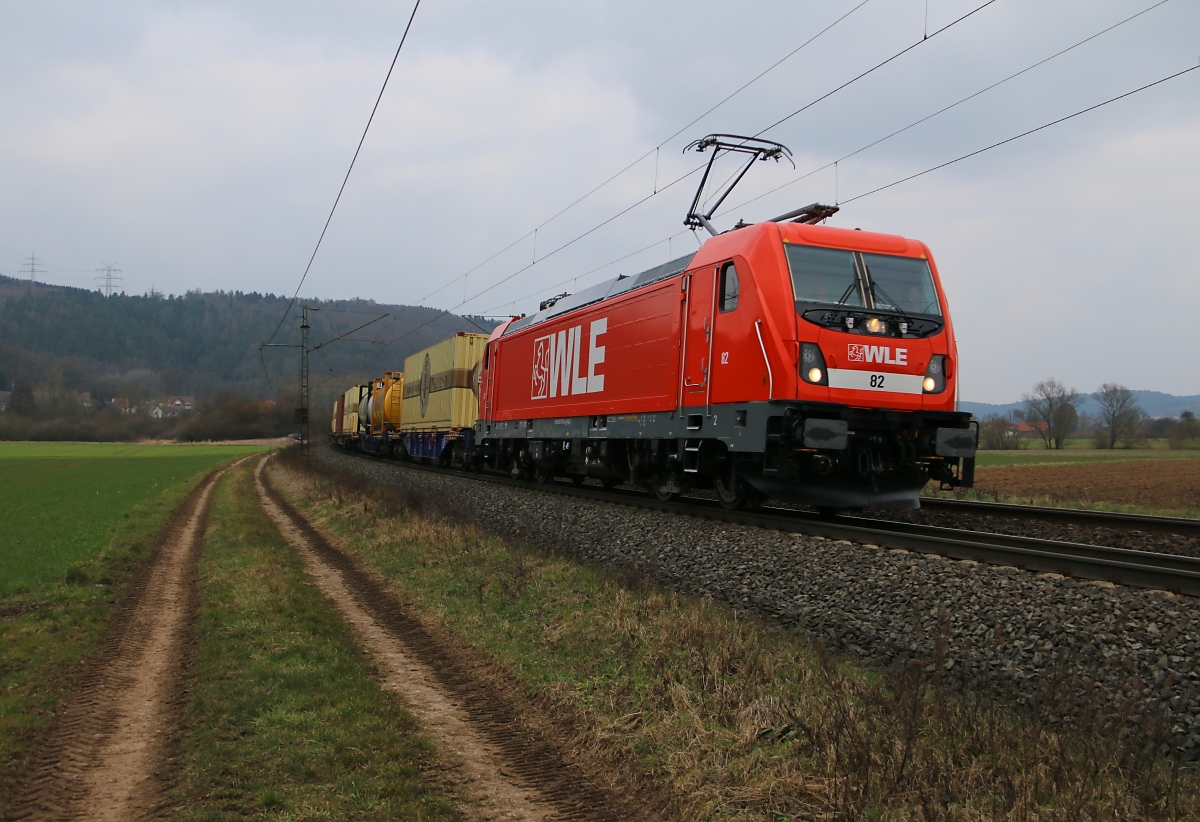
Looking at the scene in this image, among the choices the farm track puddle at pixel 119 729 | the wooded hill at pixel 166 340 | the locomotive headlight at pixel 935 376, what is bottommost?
the farm track puddle at pixel 119 729

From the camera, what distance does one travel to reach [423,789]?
183 inches

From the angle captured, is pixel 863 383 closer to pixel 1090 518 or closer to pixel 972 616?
pixel 1090 518

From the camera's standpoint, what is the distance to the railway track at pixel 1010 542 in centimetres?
661

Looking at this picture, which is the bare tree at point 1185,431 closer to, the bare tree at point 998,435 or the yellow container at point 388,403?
the bare tree at point 998,435

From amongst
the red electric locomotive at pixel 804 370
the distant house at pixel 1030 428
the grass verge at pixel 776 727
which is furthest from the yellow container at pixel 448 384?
the distant house at pixel 1030 428

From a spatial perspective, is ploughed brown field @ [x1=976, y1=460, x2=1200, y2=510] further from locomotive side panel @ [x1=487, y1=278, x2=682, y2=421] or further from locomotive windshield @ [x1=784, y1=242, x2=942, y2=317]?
locomotive side panel @ [x1=487, y1=278, x2=682, y2=421]

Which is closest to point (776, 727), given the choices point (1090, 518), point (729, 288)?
point (729, 288)

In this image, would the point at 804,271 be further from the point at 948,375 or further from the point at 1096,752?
the point at 1096,752

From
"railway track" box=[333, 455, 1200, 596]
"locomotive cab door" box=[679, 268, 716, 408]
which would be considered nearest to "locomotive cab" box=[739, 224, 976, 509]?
"railway track" box=[333, 455, 1200, 596]

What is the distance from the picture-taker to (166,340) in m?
178

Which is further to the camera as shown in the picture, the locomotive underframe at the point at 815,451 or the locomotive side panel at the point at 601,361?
the locomotive side panel at the point at 601,361

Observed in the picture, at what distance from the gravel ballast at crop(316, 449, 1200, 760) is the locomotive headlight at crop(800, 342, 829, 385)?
2007 millimetres

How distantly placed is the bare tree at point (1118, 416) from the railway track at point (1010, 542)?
63710 millimetres

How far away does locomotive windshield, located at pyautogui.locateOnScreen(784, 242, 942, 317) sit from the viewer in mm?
11039
